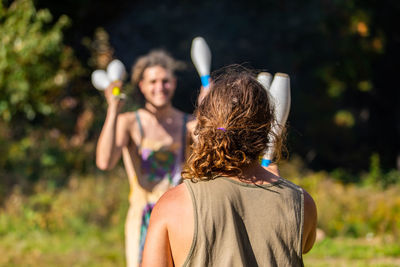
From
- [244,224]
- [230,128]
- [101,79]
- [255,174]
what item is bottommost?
[244,224]

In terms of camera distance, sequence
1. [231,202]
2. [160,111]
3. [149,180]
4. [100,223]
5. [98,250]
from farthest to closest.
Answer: [100,223] → [98,250] → [160,111] → [149,180] → [231,202]

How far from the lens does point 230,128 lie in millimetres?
1456

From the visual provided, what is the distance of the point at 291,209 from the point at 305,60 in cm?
926

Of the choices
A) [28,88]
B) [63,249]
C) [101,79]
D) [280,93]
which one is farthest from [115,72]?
[28,88]

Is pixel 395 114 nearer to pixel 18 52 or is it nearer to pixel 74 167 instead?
pixel 74 167

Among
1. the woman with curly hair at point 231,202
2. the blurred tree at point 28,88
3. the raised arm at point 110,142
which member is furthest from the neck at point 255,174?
the blurred tree at point 28,88

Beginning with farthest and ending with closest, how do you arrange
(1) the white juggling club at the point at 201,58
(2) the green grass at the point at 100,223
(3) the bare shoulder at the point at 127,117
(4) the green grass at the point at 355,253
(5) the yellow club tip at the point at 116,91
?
(2) the green grass at the point at 100,223 < (4) the green grass at the point at 355,253 < (3) the bare shoulder at the point at 127,117 < (5) the yellow club tip at the point at 116,91 < (1) the white juggling club at the point at 201,58

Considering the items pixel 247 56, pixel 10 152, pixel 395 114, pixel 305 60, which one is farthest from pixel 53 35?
pixel 395 114

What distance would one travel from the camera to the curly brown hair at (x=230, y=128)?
4.79 ft

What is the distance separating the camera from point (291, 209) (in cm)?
149

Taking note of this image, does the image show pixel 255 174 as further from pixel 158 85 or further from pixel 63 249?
pixel 63 249

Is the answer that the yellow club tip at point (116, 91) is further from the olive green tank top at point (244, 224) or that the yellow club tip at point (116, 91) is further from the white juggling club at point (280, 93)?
the olive green tank top at point (244, 224)

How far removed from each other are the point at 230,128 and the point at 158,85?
1805 millimetres

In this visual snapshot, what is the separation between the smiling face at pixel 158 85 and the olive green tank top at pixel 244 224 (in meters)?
1.80
